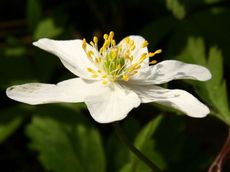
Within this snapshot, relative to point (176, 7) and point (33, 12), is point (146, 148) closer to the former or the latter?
point (176, 7)

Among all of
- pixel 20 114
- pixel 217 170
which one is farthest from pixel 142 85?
pixel 20 114

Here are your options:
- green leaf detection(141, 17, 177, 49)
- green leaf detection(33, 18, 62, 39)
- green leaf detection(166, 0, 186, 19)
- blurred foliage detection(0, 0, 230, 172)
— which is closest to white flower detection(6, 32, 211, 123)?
blurred foliage detection(0, 0, 230, 172)

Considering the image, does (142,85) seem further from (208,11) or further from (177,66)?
(208,11)

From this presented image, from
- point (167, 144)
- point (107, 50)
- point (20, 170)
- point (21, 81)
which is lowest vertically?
point (20, 170)

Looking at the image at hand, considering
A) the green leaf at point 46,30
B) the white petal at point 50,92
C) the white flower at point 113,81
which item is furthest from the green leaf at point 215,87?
the green leaf at point 46,30

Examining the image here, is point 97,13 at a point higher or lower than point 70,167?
higher

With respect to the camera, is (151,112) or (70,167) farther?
(151,112)

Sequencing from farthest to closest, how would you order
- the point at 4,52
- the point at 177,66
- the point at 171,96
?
1. the point at 4,52
2. the point at 177,66
3. the point at 171,96

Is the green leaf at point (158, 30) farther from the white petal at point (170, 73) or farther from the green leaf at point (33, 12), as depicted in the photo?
the white petal at point (170, 73)
